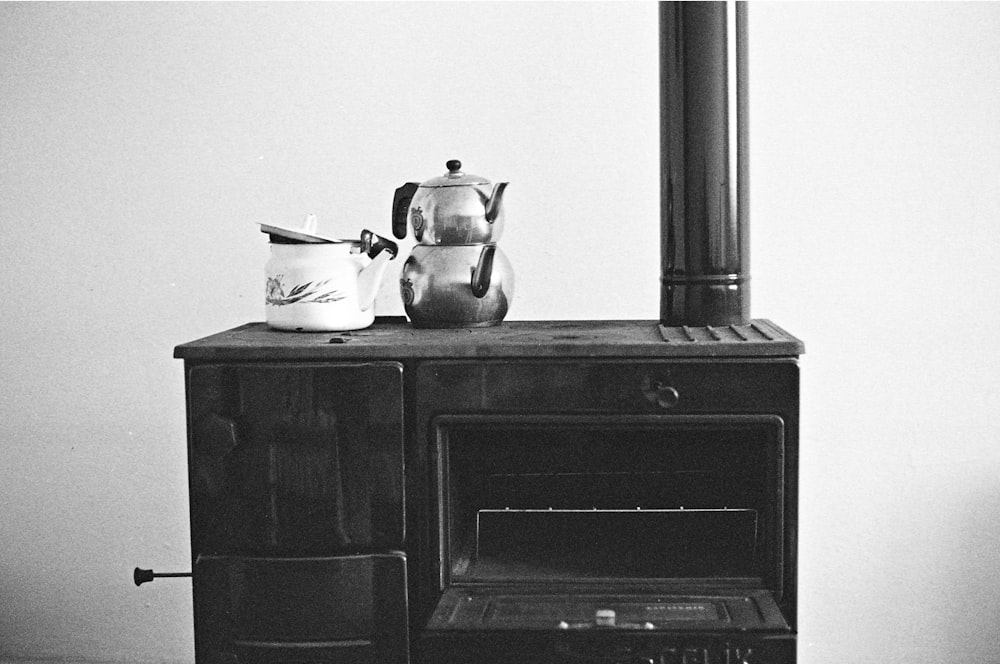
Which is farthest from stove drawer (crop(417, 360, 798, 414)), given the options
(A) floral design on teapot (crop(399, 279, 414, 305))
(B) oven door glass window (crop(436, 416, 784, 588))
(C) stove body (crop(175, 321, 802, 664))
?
(A) floral design on teapot (crop(399, 279, 414, 305))

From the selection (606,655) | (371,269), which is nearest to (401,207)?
(371,269)

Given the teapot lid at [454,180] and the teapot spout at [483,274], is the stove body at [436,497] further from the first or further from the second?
the teapot lid at [454,180]

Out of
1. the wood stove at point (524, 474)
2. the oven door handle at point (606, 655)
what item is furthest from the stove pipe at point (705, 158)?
the oven door handle at point (606, 655)

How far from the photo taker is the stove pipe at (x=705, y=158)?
179 cm

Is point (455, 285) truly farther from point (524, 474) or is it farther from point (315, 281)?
point (524, 474)

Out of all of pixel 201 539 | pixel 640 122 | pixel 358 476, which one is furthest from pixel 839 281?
pixel 201 539

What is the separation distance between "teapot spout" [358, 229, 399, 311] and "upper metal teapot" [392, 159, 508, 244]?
7 cm

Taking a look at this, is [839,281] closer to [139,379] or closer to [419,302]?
[419,302]

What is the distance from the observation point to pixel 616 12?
2236 mm

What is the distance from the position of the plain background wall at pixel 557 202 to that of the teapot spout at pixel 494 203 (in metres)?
0.43

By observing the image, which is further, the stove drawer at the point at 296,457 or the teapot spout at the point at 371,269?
the teapot spout at the point at 371,269

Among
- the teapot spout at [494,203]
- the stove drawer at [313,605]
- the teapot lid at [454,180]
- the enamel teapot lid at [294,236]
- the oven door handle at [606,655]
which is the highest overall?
the teapot lid at [454,180]

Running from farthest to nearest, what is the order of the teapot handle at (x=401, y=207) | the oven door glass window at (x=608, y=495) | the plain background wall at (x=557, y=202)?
the plain background wall at (x=557, y=202)
the teapot handle at (x=401, y=207)
the oven door glass window at (x=608, y=495)

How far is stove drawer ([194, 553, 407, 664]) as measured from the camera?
1692 mm
